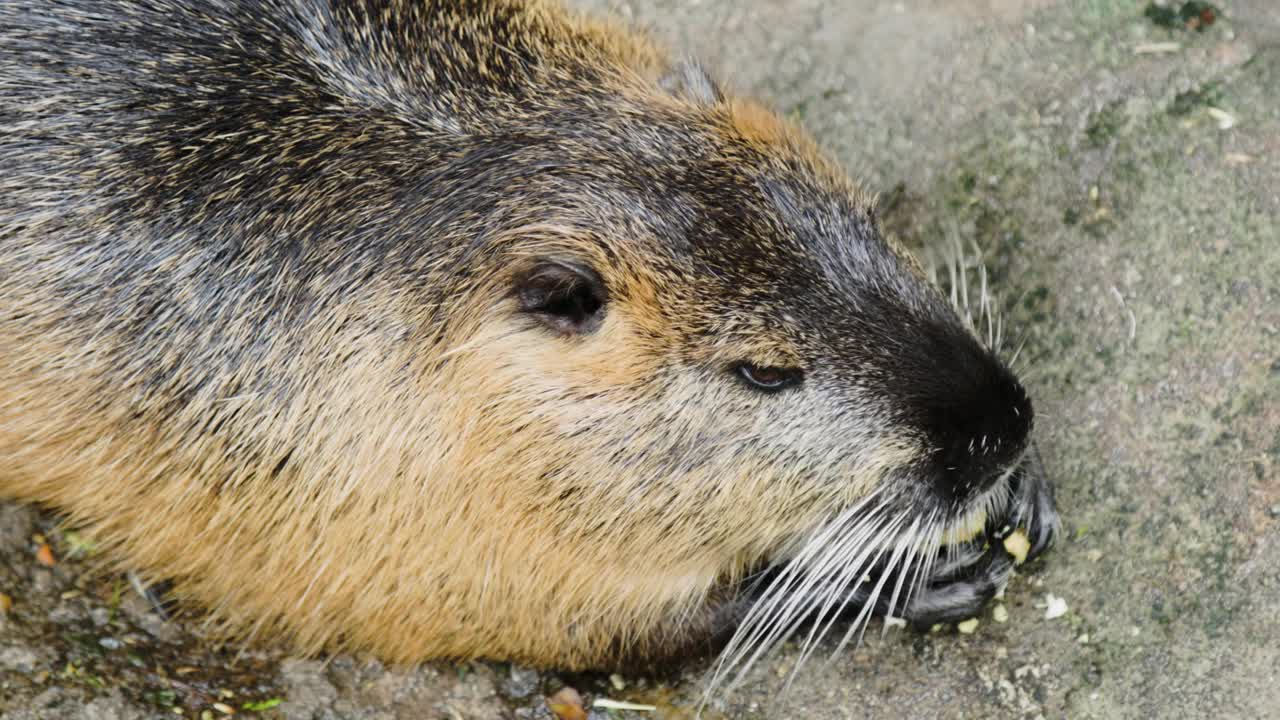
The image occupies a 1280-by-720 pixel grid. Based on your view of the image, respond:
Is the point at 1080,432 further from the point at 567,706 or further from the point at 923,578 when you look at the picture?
the point at 567,706

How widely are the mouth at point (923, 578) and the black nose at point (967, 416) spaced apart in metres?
0.16

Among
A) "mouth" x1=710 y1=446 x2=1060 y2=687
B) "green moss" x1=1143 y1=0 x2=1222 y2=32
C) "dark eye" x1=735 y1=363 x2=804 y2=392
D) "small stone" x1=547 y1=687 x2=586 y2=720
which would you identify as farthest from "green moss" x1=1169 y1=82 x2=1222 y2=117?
"small stone" x1=547 y1=687 x2=586 y2=720

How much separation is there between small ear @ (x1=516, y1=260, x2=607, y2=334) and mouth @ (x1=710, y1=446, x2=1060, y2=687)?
776 mm

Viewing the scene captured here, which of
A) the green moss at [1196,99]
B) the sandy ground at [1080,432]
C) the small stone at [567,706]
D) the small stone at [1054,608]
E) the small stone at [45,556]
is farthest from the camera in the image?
the green moss at [1196,99]

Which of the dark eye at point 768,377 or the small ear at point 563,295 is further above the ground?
the small ear at point 563,295

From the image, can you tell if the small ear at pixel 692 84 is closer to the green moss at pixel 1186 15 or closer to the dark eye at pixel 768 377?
the dark eye at pixel 768 377

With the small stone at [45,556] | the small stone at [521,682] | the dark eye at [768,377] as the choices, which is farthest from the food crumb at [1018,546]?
the small stone at [45,556]

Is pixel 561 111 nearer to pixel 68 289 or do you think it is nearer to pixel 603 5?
pixel 68 289

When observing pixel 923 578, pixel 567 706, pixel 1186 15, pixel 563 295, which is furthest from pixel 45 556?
pixel 1186 15

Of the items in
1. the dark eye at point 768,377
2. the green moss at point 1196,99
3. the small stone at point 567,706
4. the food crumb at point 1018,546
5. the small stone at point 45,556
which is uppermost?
the green moss at point 1196,99

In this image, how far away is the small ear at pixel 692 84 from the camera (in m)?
3.52

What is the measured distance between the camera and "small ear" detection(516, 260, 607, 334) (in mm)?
3059

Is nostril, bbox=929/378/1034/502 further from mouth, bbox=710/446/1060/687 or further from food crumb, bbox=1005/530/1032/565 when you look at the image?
food crumb, bbox=1005/530/1032/565

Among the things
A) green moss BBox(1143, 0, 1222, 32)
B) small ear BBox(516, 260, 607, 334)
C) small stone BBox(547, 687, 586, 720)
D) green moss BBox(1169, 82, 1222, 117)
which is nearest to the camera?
small ear BBox(516, 260, 607, 334)
